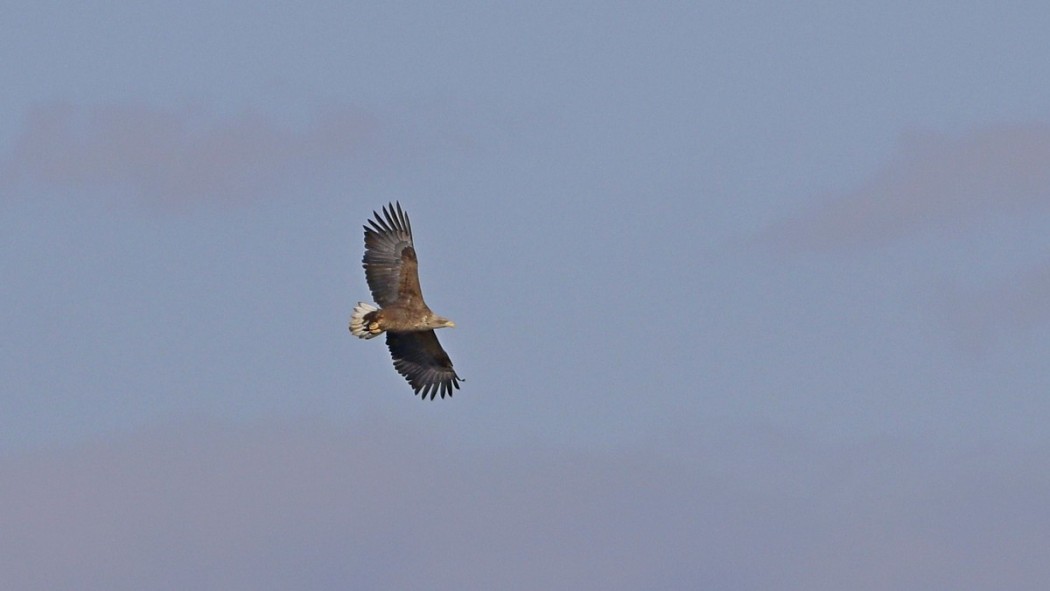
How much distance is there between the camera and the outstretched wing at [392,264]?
60.4 m

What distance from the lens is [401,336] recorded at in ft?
203

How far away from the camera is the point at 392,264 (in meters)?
60.6

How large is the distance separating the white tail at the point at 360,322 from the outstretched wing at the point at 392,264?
280 millimetres

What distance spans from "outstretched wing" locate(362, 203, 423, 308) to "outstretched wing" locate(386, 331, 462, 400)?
191 centimetres

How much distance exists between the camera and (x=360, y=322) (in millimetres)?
60312

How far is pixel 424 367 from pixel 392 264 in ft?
9.77

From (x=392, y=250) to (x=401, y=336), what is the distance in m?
2.22

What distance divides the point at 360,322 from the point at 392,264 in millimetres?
1403

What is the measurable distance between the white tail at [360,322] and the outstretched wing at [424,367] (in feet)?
5.49

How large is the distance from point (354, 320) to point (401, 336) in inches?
71.7

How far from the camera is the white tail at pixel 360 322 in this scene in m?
60.3

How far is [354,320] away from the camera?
60375 millimetres

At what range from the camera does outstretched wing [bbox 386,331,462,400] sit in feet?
204

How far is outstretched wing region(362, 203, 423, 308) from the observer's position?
6044cm
